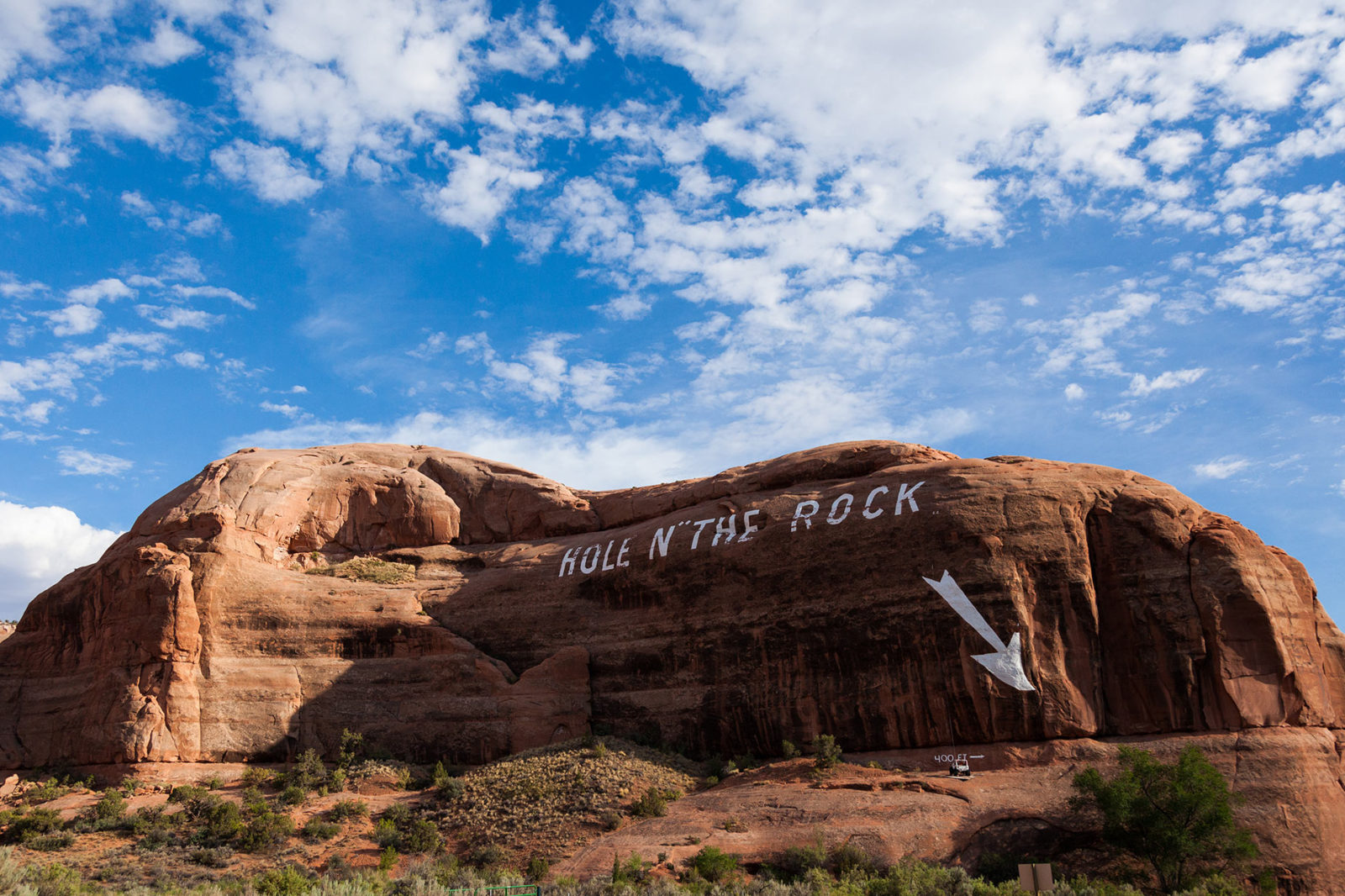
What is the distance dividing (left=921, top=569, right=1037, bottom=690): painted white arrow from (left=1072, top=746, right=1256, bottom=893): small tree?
152 inches

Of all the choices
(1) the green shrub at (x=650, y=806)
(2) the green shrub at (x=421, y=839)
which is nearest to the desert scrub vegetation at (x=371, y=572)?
(2) the green shrub at (x=421, y=839)

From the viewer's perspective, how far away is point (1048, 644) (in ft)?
87.2

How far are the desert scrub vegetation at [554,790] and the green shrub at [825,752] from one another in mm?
3827

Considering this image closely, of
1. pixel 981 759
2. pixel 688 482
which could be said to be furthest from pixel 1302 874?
pixel 688 482

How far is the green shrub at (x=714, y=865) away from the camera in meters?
21.6

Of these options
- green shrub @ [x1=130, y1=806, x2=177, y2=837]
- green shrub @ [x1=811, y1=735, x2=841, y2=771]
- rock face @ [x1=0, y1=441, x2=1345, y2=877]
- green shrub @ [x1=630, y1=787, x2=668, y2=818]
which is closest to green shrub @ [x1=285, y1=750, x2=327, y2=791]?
rock face @ [x1=0, y1=441, x2=1345, y2=877]

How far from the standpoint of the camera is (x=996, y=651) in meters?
26.6

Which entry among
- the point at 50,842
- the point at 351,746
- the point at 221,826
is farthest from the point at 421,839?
the point at 50,842

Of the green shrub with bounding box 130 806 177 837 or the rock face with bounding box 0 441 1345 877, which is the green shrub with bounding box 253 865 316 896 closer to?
the green shrub with bounding box 130 806 177 837

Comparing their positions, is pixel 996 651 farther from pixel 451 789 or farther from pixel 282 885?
pixel 282 885

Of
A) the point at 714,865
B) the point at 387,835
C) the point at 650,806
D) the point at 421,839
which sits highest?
the point at 650,806

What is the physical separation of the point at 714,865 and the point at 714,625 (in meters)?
10.6

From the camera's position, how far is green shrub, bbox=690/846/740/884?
2159 centimetres

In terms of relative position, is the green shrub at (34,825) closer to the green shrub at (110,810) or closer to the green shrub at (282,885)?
the green shrub at (110,810)
